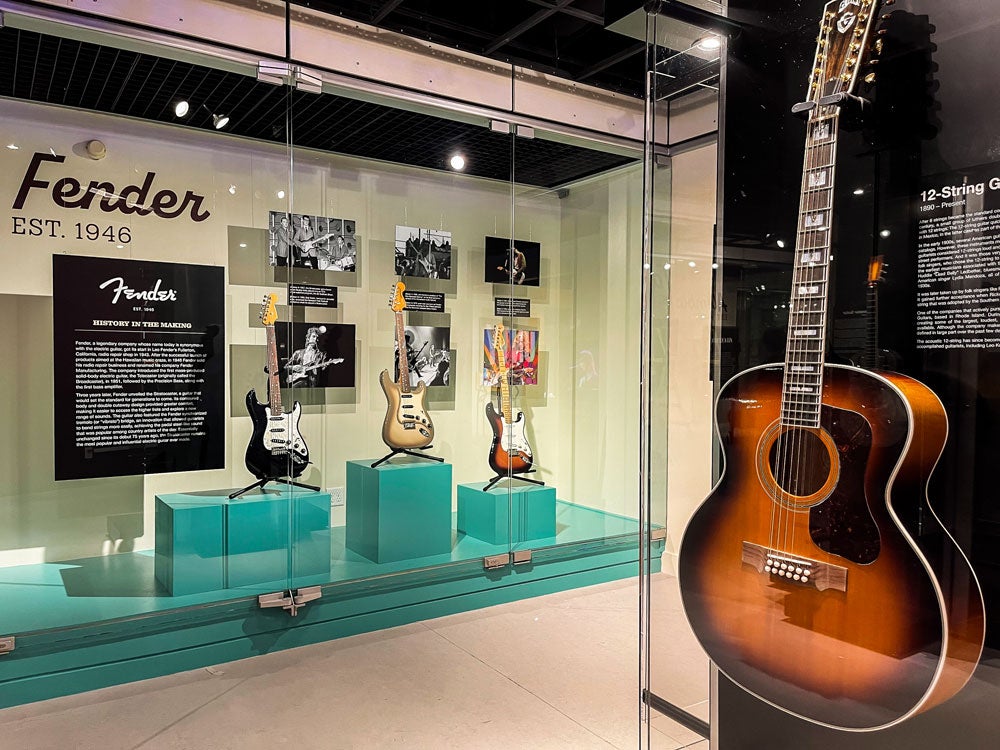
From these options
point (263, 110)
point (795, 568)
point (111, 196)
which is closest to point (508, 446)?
point (263, 110)

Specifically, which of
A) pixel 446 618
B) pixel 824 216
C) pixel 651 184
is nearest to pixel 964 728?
pixel 824 216

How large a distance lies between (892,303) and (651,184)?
0.57 m

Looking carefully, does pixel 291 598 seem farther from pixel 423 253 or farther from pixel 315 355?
pixel 423 253

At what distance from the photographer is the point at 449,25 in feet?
11.5

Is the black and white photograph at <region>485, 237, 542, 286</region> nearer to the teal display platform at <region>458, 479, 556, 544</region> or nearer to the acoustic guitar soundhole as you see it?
the teal display platform at <region>458, 479, 556, 544</region>

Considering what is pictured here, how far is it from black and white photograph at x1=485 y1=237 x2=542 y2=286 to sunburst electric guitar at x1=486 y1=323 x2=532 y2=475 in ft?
0.91

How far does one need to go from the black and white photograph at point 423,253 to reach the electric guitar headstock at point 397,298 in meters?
0.06

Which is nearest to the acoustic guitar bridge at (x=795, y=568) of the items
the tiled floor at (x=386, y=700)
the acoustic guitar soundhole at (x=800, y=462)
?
the acoustic guitar soundhole at (x=800, y=462)

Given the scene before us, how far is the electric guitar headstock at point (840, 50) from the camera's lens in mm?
1180

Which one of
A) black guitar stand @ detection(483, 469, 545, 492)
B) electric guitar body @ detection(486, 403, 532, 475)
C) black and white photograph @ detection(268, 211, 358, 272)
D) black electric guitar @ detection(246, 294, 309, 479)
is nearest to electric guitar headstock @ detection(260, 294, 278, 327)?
black electric guitar @ detection(246, 294, 309, 479)

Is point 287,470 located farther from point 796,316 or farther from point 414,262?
point 796,316

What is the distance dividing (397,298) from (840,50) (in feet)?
9.09

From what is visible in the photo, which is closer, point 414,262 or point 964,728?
point 964,728

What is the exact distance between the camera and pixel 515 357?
164 inches
